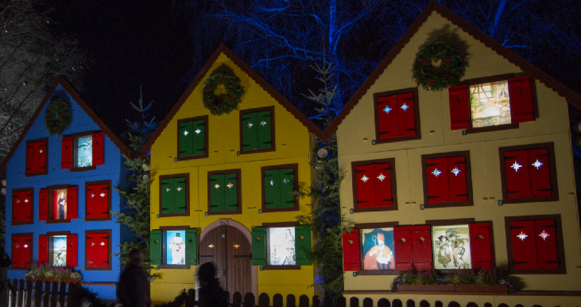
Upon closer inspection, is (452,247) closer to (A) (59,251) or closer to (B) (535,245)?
(B) (535,245)

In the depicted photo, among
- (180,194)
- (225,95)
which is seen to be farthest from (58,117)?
(225,95)

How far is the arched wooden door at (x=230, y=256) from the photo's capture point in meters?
14.4

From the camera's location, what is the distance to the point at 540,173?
11484 mm

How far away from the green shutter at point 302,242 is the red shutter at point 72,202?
26.4 ft

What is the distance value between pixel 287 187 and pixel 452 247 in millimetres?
4419

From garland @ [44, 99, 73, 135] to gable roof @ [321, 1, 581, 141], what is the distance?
30.7ft

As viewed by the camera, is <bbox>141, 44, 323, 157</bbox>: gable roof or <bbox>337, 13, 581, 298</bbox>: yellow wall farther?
<bbox>141, 44, 323, 157</bbox>: gable roof

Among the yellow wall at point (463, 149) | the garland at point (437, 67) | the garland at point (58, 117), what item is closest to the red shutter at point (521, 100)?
the yellow wall at point (463, 149)

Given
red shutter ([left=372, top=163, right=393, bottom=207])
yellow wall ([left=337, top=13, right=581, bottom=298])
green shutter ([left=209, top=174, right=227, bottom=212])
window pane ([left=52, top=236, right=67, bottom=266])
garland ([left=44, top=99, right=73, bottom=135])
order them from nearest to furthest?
yellow wall ([left=337, top=13, right=581, bottom=298]), red shutter ([left=372, top=163, right=393, bottom=207]), green shutter ([left=209, top=174, right=227, bottom=212]), window pane ([left=52, top=236, right=67, bottom=266]), garland ([left=44, top=99, right=73, bottom=135])

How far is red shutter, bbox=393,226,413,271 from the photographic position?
40.6 ft

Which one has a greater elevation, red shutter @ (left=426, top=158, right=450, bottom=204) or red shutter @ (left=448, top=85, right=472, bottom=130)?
red shutter @ (left=448, top=85, right=472, bottom=130)

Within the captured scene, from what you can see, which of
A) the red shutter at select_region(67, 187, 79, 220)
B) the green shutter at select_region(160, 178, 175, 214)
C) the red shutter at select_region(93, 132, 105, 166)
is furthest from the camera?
the red shutter at select_region(67, 187, 79, 220)

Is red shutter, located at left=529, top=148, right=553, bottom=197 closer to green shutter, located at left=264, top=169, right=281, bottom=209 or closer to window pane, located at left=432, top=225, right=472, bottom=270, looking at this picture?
window pane, located at left=432, top=225, right=472, bottom=270

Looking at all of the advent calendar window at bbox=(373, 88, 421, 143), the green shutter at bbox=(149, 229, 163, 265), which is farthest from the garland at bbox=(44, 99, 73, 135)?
the advent calendar window at bbox=(373, 88, 421, 143)
